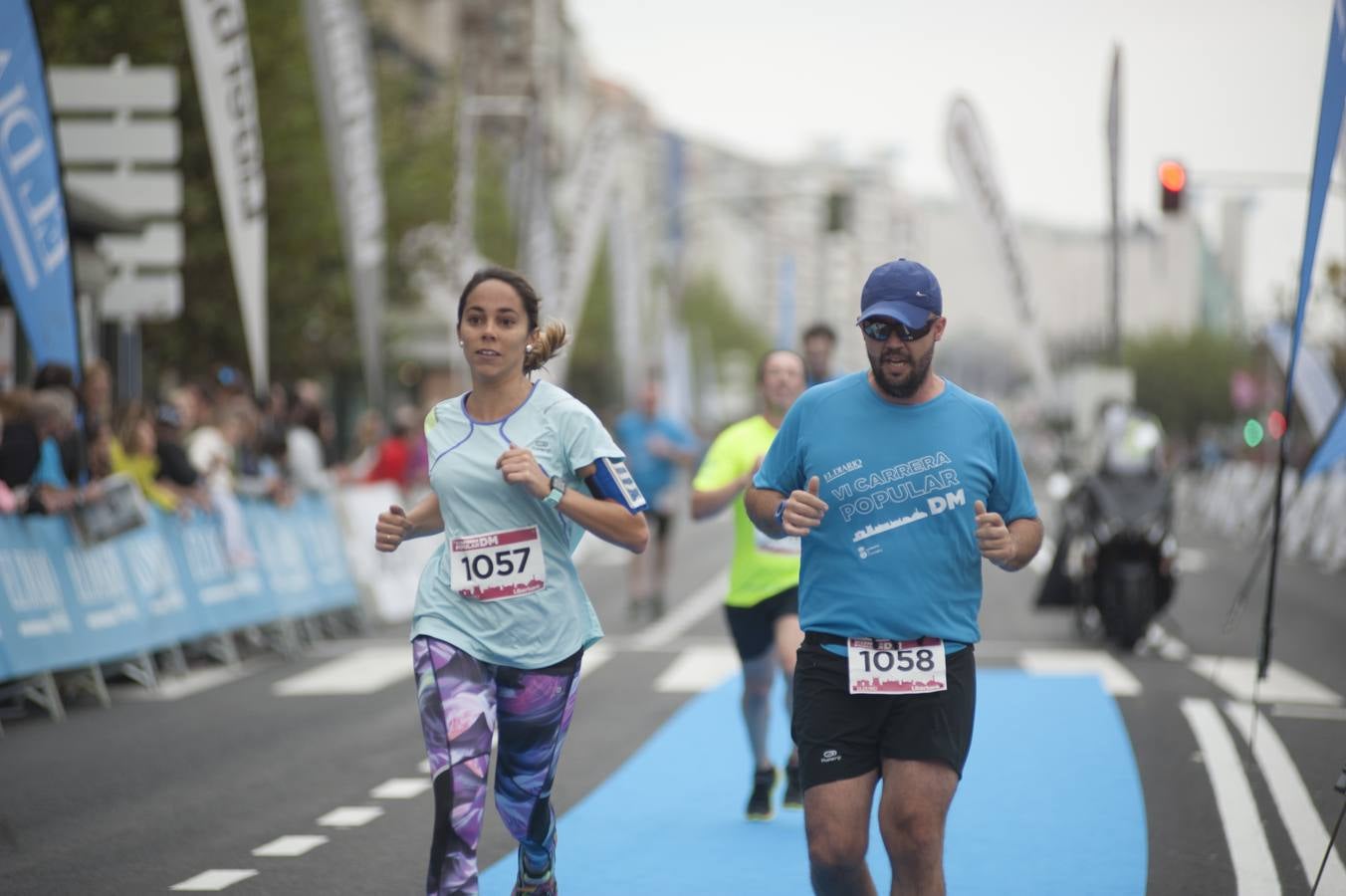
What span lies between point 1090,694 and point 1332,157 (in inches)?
227

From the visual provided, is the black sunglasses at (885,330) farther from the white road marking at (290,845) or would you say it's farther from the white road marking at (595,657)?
the white road marking at (595,657)

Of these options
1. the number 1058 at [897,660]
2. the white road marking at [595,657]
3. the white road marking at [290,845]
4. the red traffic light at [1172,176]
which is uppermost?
the number 1058 at [897,660]

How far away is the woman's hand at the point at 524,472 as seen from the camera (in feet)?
17.2

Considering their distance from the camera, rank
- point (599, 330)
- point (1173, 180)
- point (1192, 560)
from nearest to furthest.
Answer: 1. point (1173, 180)
2. point (1192, 560)
3. point (599, 330)

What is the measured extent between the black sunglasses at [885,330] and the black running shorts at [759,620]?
3173mm

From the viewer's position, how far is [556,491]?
535cm

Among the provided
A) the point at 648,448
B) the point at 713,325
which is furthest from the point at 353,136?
the point at 713,325

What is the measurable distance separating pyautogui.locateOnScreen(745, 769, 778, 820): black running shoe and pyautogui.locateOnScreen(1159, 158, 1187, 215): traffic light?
69.0ft

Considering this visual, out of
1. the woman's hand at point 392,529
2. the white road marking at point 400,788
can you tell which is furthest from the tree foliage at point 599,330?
the woman's hand at point 392,529

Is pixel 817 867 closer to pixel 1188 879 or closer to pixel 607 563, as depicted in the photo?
pixel 1188 879

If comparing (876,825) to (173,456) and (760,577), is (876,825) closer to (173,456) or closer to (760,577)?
(760,577)

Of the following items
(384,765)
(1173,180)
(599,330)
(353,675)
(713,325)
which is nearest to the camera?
(384,765)

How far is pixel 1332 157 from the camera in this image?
7.77m

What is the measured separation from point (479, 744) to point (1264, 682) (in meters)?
9.85
